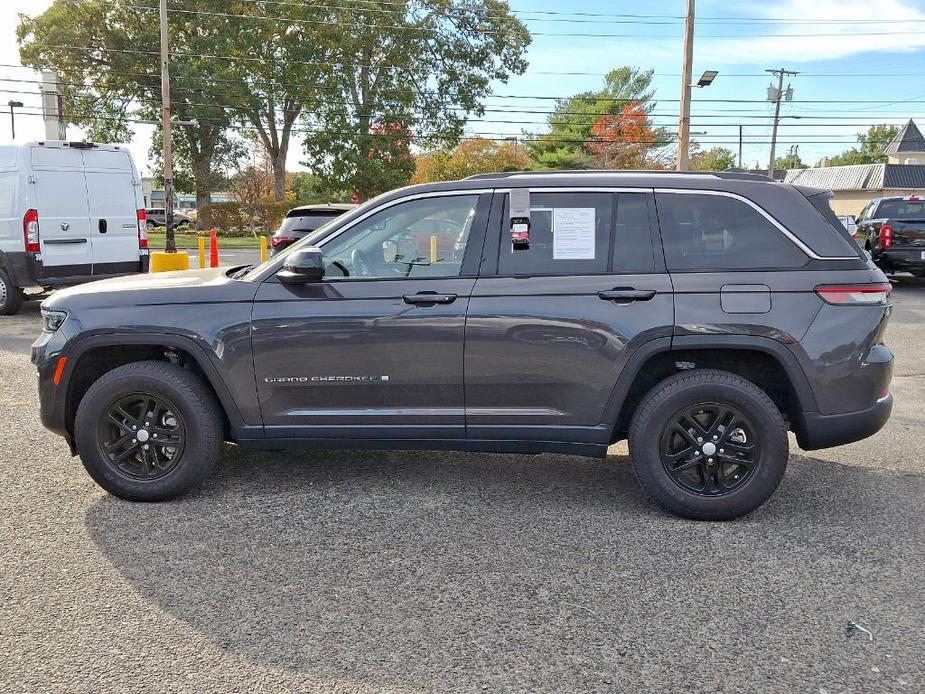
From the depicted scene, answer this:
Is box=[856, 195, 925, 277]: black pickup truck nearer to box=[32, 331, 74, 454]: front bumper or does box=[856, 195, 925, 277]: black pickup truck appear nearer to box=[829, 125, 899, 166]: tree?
box=[32, 331, 74, 454]: front bumper

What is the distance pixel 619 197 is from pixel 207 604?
9.49 feet

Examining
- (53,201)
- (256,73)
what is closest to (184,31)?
(256,73)

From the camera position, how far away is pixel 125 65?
42750mm

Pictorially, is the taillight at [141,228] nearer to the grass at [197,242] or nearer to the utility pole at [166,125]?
the utility pole at [166,125]

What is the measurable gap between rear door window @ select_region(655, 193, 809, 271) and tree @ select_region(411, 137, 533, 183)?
169ft

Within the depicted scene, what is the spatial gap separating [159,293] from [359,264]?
1121 mm

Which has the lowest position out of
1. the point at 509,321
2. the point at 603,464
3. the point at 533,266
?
the point at 603,464

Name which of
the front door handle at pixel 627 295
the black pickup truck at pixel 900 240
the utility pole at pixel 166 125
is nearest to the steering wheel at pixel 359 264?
the front door handle at pixel 627 295

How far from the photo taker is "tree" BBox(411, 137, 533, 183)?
56219 mm

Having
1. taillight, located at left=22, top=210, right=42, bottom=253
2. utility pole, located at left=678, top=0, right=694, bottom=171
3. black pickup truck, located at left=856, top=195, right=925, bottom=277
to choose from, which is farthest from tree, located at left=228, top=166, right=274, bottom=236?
black pickup truck, located at left=856, top=195, right=925, bottom=277

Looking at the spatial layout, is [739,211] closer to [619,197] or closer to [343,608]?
[619,197]

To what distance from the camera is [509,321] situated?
436cm

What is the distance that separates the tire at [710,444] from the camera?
4.29m

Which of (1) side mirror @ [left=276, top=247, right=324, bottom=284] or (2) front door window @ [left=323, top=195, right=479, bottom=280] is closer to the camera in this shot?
(1) side mirror @ [left=276, top=247, right=324, bottom=284]
